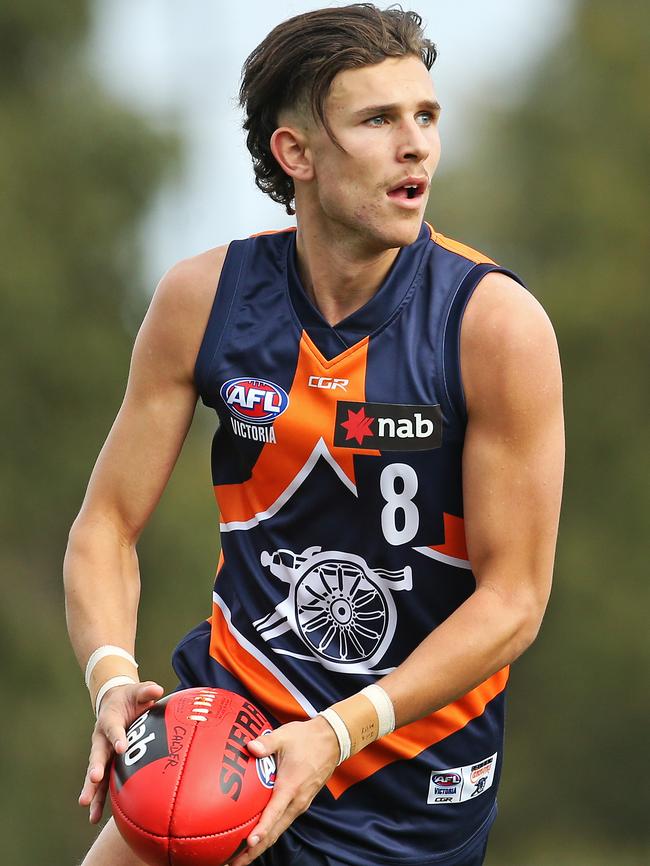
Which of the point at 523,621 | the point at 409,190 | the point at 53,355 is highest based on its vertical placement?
the point at 409,190

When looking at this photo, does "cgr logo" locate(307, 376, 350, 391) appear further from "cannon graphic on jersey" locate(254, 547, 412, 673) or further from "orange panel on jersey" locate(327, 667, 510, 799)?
"orange panel on jersey" locate(327, 667, 510, 799)

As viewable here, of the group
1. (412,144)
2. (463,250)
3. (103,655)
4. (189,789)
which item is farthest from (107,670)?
(412,144)

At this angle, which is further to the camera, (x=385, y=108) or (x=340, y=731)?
(x=385, y=108)

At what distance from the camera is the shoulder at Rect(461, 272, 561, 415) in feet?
13.7

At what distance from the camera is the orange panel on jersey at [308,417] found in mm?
4398

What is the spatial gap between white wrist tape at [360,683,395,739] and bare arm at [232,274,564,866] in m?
0.02

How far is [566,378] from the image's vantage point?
965 inches

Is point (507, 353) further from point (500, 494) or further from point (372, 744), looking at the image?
point (372, 744)

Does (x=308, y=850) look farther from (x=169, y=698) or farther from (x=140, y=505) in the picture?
(x=140, y=505)

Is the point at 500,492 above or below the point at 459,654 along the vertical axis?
above

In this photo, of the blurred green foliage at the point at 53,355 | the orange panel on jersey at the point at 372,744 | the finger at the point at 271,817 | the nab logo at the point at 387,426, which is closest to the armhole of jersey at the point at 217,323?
the nab logo at the point at 387,426

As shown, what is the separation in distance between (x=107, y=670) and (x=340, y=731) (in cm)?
75

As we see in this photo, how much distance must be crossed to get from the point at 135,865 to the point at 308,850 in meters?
0.51

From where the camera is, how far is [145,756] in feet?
13.1
